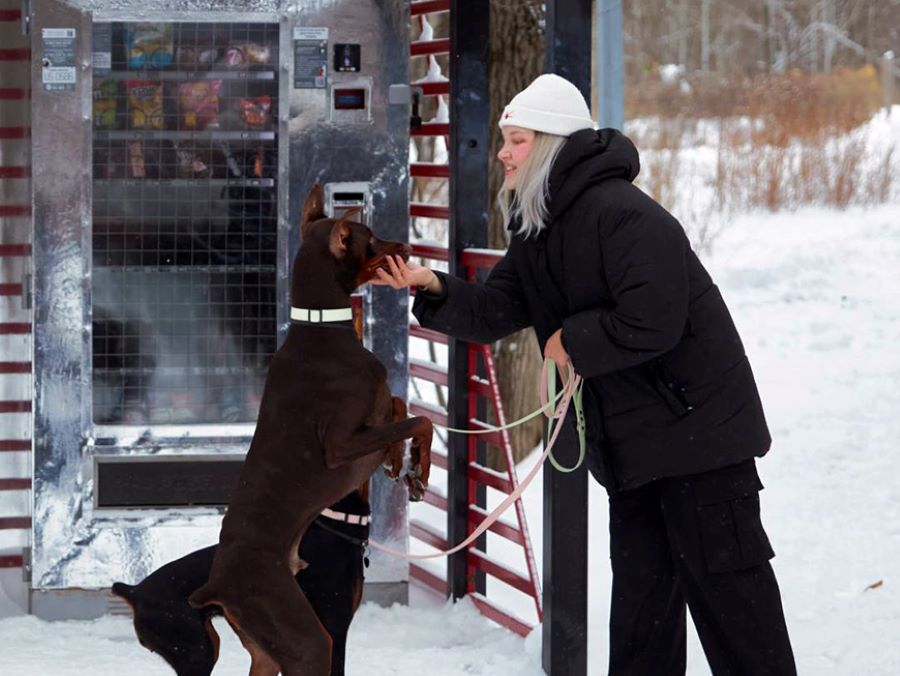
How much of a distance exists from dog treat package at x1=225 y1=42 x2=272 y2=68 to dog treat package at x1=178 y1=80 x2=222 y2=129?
91 millimetres

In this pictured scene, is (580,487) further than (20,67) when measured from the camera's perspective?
No

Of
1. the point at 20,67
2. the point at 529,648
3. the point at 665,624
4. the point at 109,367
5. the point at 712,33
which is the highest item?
the point at 712,33


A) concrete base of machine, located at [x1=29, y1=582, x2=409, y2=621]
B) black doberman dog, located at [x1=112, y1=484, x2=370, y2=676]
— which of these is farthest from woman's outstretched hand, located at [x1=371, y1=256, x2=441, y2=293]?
concrete base of machine, located at [x1=29, y1=582, x2=409, y2=621]

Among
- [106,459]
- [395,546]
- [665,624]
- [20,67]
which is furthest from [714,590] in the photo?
[20,67]

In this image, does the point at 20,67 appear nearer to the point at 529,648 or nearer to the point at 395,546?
the point at 395,546

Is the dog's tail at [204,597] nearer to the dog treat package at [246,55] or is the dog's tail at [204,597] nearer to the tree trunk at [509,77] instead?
the dog treat package at [246,55]

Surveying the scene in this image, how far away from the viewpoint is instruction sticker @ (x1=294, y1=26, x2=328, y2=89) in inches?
225

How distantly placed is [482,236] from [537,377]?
2078 millimetres

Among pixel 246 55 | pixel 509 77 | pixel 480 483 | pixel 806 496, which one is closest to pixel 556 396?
pixel 480 483

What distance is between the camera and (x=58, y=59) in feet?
18.5

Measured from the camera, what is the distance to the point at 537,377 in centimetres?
783

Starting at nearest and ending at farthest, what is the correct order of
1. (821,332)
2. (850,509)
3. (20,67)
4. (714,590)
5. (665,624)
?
(714,590), (665,624), (20,67), (850,509), (821,332)

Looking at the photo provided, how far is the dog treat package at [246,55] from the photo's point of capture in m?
5.71

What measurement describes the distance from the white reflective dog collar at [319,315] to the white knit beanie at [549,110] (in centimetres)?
65
